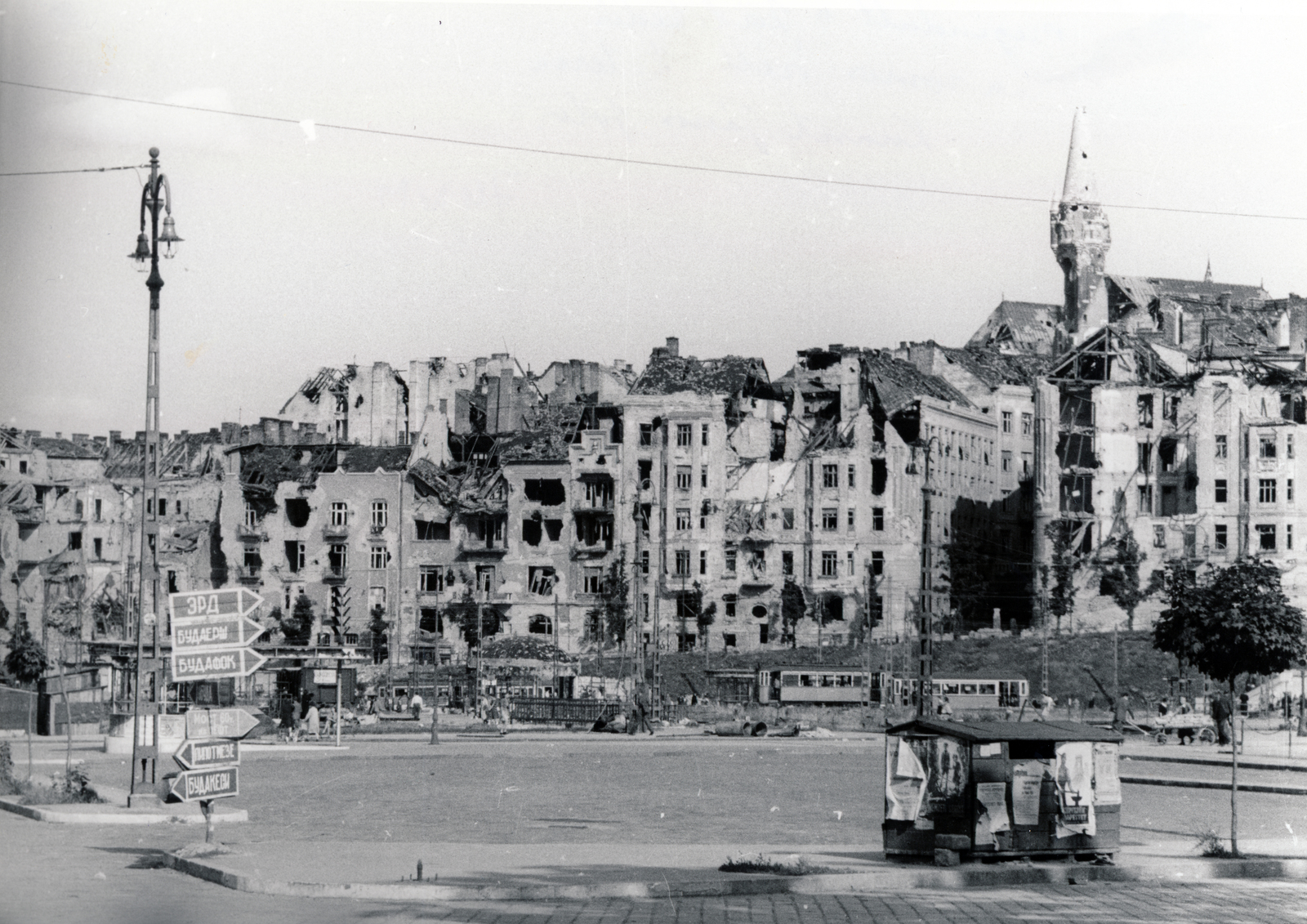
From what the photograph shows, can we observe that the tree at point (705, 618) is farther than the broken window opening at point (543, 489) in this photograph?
No

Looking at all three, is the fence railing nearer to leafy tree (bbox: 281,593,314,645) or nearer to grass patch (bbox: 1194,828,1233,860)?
leafy tree (bbox: 281,593,314,645)

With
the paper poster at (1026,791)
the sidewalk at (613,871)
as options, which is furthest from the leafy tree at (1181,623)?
the paper poster at (1026,791)

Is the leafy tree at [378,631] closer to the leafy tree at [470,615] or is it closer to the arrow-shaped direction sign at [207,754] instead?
the leafy tree at [470,615]

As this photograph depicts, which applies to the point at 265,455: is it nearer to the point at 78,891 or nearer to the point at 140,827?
the point at 140,827

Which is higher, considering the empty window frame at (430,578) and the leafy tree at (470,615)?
the empty window frame at (430,578)

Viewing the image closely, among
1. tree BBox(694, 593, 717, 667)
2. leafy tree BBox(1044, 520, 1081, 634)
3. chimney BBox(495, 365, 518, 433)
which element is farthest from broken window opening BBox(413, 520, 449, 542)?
leafy tree BBox(1044, 520, 1081, 634)

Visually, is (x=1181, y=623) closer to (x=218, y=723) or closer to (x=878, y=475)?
(x=218, y=723)
